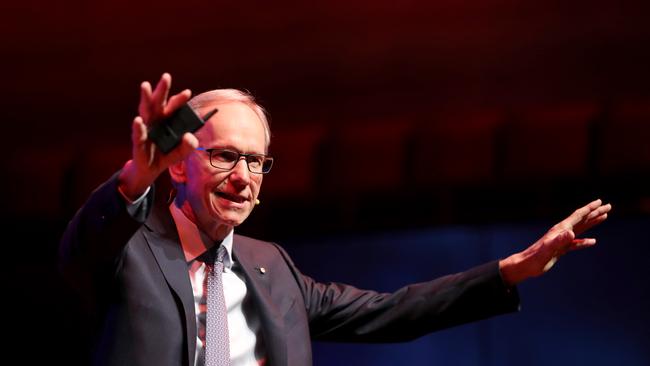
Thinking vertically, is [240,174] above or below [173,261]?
above

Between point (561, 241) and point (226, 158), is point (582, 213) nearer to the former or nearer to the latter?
point (561, 241)

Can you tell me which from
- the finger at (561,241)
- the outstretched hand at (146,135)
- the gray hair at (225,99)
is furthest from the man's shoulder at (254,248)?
the finger at (561,241)

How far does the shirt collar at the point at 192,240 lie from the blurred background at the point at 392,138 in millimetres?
793

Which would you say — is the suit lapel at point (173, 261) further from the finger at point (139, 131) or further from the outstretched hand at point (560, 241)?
the outstretched hand at point (560, 241)

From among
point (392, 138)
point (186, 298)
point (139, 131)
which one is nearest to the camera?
point (139, 131)

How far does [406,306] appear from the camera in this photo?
1.71 meters

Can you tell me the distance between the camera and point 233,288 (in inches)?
62.9

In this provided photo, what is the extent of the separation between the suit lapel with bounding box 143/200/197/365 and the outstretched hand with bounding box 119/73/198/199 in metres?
0.26

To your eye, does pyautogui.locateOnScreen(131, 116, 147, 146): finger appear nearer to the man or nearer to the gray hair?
the man

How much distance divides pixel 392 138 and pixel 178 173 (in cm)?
166

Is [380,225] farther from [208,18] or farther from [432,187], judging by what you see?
[208,18]

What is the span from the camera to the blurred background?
224cm

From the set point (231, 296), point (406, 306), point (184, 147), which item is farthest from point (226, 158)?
point (406, 306)

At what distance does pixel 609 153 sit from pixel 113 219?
83.2 inches
